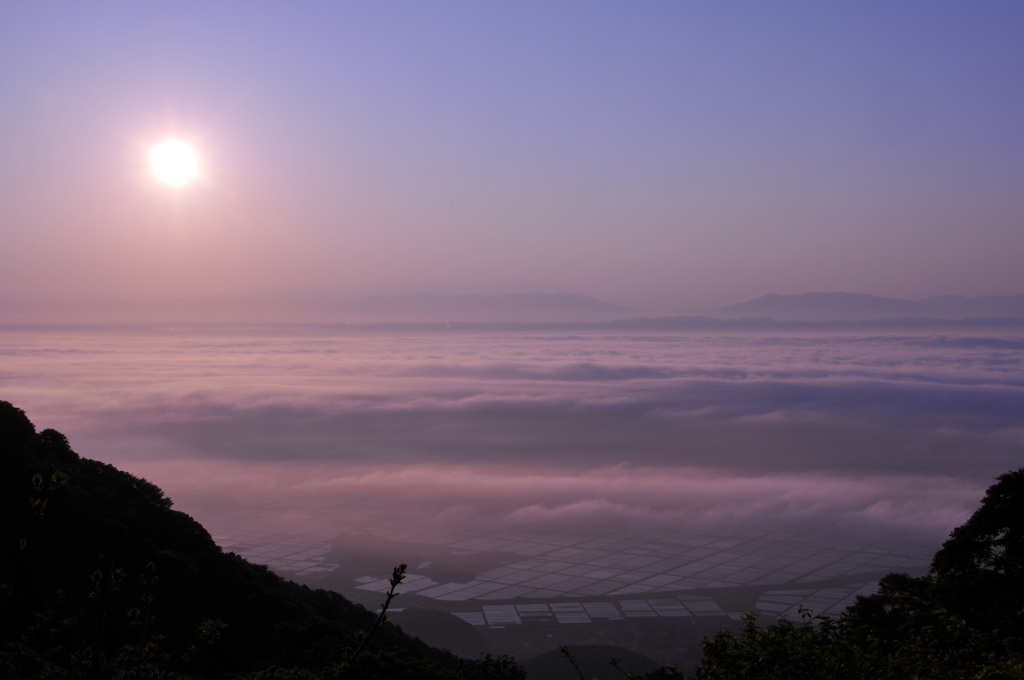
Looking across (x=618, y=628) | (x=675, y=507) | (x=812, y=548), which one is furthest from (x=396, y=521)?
(x=618, y=628)

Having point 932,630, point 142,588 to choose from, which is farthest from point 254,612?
point 932,630

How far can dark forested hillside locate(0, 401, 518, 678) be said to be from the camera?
14562mm

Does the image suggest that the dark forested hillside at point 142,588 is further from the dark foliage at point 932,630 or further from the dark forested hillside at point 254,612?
the dark foliage at point 932,630

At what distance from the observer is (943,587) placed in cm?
1808

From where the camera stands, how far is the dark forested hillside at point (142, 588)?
14562 millimetres

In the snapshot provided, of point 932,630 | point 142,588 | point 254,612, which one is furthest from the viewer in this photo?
point 254,612

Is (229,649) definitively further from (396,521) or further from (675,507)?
(675,507)

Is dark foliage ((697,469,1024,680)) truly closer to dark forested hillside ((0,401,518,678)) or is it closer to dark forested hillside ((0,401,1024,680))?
dark forested hillside ((0,401,1024,680))

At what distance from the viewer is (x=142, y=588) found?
1816cm

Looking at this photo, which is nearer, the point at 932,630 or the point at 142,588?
the point at 932,630

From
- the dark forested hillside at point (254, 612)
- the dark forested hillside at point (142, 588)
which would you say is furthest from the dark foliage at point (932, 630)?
the dark forested hillside at point (142, 588)

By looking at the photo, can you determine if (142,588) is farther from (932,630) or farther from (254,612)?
(932,630)

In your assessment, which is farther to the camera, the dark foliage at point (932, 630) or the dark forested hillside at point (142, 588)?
the dark forested hillside at point (142, 588)

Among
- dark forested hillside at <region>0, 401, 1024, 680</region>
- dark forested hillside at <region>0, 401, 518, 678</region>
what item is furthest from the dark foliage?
dark forested hillside at <region>0, 401, 518, 678</region>
